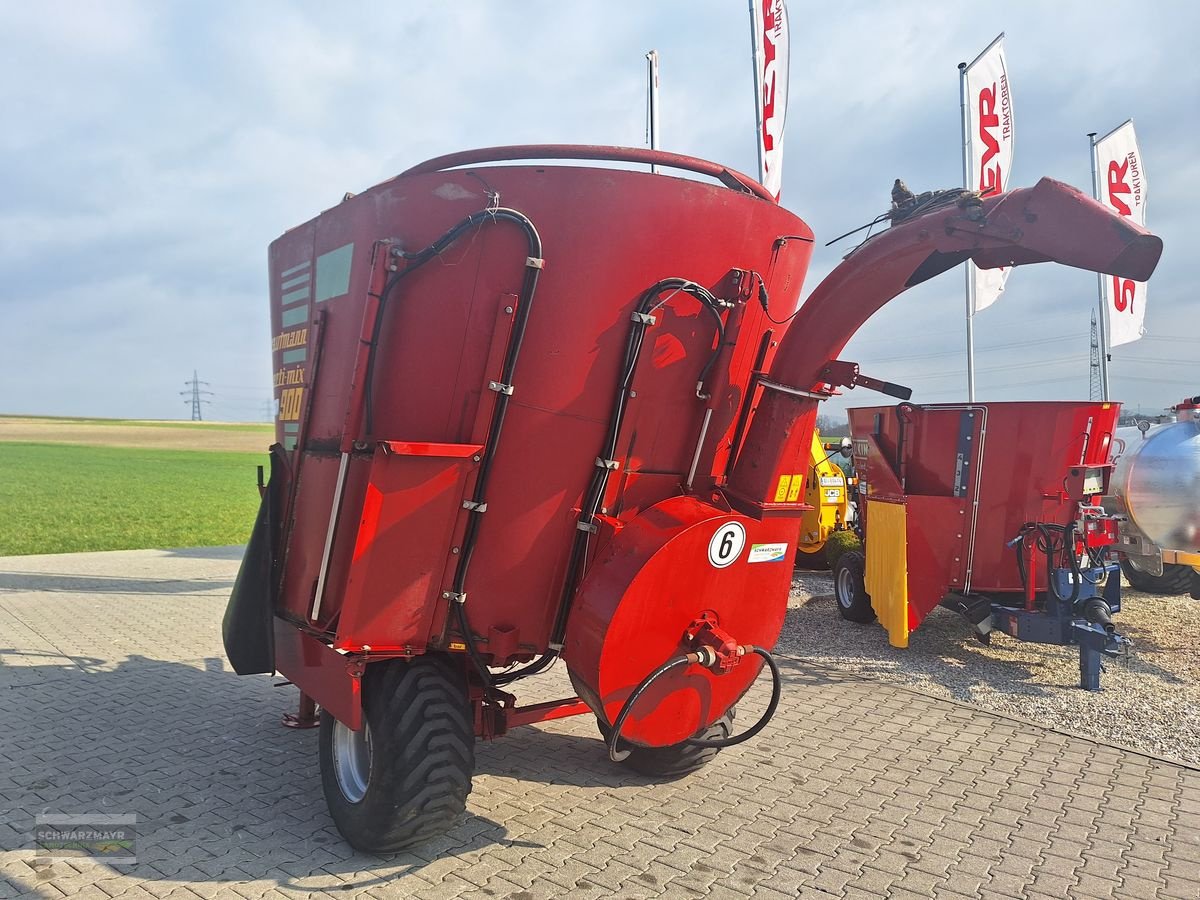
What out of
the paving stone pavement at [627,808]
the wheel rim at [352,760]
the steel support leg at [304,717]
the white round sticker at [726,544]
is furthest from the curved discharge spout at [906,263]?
the steel support leg at [304,717]

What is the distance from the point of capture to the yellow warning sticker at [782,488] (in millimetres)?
4023

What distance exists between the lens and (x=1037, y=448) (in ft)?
23.7

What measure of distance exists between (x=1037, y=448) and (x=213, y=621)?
26.6 feet

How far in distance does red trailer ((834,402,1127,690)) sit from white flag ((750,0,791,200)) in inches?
135

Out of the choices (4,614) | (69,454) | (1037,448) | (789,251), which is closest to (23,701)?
(4,614)

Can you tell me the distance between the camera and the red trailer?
23.4 ft

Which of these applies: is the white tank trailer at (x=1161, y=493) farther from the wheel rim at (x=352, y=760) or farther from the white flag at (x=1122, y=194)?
the wheel rim at (x=352, y=760)

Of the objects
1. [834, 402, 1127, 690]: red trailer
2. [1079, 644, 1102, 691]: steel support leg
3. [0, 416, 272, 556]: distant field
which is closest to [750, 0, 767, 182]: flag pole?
[834, 402, 1127, 690]: red trailer

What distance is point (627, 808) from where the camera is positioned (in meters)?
4.24

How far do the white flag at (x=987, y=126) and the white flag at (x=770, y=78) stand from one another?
3441 millimetres

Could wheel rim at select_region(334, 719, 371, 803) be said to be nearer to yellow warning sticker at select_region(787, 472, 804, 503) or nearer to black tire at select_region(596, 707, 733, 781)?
black tire at select_region(596, 707, 733, 781)

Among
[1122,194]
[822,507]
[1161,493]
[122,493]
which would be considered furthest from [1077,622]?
[122,493]

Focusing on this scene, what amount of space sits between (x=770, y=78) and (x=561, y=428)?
A: 751 cm

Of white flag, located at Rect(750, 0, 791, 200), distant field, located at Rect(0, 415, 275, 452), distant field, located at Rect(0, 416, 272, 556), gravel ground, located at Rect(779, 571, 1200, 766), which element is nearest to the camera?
gravel ground, located at Rect(779, 571, 1200, 766)
